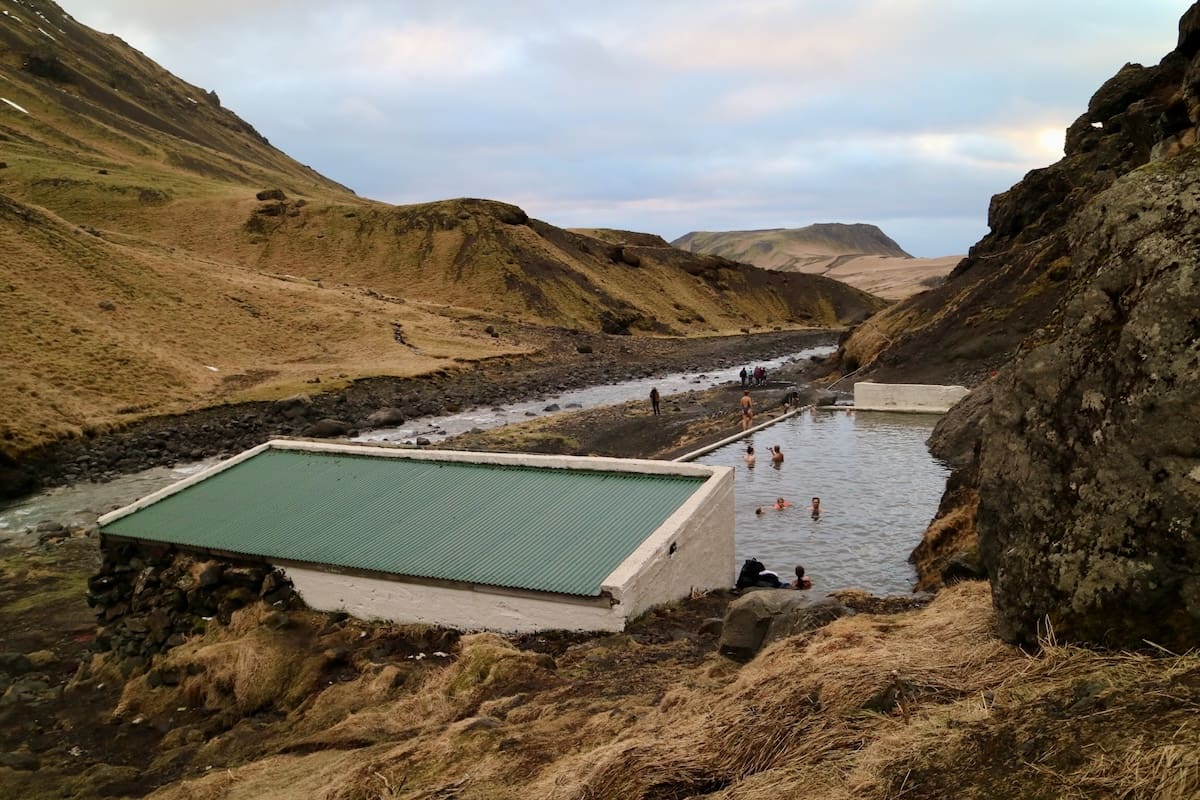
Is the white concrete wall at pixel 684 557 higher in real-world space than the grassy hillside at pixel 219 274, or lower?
lower

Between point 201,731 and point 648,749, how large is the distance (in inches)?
351

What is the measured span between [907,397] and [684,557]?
98.0ft

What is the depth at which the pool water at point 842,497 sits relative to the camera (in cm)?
1984

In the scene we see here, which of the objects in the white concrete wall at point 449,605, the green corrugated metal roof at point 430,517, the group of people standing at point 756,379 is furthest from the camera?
the group of people standing at point 756,379

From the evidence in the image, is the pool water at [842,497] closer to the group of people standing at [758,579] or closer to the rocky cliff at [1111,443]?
the group of people standing at [758,579]

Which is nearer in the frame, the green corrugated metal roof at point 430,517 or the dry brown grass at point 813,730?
the dry brown grass at point 813,730

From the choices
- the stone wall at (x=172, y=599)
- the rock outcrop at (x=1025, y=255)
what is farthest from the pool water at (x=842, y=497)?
the stone wall at (x=172, y=599)

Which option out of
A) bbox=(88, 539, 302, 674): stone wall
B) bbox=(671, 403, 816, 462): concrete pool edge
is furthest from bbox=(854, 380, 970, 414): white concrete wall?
bbox=(88, 539, 302, 674): stone wall

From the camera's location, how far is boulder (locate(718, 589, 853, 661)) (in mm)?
10602

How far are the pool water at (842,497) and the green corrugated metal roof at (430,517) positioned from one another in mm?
4540

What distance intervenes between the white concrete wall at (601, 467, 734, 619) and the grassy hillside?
31430mm

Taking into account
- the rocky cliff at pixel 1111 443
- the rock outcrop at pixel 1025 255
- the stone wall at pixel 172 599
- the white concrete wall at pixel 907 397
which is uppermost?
the rock outcrop at pixel 1025 255

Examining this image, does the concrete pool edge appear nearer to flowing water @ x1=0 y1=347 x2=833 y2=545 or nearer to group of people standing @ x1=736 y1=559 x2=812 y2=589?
group of people standing @ x1=736 y1=559 x2=812 y2=589

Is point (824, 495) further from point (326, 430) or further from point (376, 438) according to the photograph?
point (326, 430)
